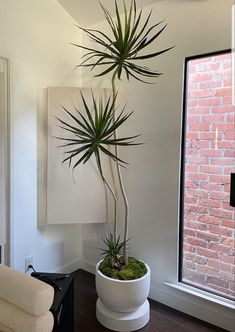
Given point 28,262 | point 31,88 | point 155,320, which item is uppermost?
point 31,88

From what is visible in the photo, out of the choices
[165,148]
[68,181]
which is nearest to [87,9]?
[165,148]

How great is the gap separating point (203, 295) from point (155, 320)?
1.34 feet

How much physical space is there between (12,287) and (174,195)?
52.2 inches

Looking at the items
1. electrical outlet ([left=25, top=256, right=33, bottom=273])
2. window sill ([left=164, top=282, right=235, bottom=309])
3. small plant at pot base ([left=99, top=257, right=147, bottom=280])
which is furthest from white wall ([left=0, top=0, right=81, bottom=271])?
window sill ([left=164, top=282, right=235, bottom=309])

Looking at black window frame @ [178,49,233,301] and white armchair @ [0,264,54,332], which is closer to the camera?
white armchair @ [0,264,54,332]

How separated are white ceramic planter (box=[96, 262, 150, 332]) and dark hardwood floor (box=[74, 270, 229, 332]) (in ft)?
0.23

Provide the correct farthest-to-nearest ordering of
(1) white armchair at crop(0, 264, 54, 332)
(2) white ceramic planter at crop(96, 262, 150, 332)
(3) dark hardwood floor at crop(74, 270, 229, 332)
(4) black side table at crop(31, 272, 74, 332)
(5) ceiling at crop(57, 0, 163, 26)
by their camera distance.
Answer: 1. (5) ceiling at crop(57, 0, 163, 26)
2. (3) dark hardwood floor at crop(74, 270, 229, 332)
3. (2) white ceramic planter at crop(96, 262, 150, 332)
4. (4) black side table at crop(31, 272, 74, 332)
5. (1) white armchair at crop(0, 264, 54, 332)

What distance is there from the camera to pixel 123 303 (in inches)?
75.9

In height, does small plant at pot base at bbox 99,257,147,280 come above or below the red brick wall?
below

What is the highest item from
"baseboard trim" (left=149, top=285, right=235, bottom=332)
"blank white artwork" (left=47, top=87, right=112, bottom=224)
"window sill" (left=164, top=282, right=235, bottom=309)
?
"blank white artwork" (left=47, top=87, right=112, bottom=224)

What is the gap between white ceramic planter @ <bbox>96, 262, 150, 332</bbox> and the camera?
75.2 inches

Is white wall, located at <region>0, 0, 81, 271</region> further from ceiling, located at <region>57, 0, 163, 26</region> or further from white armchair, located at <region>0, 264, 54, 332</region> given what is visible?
white armchair, located at <region>0, 264, 54, 332</region>

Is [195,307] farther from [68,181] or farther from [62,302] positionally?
[68,181]

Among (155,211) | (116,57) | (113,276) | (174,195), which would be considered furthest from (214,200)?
(116,57)
